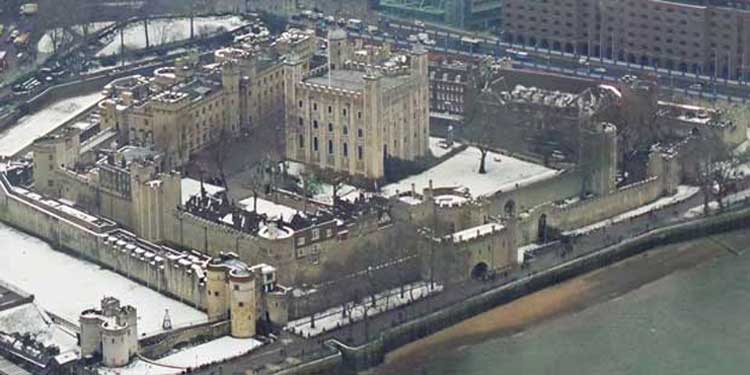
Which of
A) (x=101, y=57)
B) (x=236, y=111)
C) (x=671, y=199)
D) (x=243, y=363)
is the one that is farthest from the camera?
(x=101, y=57)

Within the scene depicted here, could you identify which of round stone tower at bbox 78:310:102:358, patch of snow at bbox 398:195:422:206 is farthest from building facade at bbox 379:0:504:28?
round stone tower at bbox 78:310:102:358

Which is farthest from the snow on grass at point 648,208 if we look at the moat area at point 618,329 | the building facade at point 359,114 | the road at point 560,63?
the road at point 560,63

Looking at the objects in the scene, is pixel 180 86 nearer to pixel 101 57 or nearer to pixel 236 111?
pixel 236 111

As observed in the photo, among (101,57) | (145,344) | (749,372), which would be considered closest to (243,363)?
(145,344)

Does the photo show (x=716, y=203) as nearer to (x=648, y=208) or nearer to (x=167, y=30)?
(x=648, y=208)

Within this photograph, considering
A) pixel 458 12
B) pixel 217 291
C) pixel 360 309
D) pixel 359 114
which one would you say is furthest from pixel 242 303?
pixel 458 12
